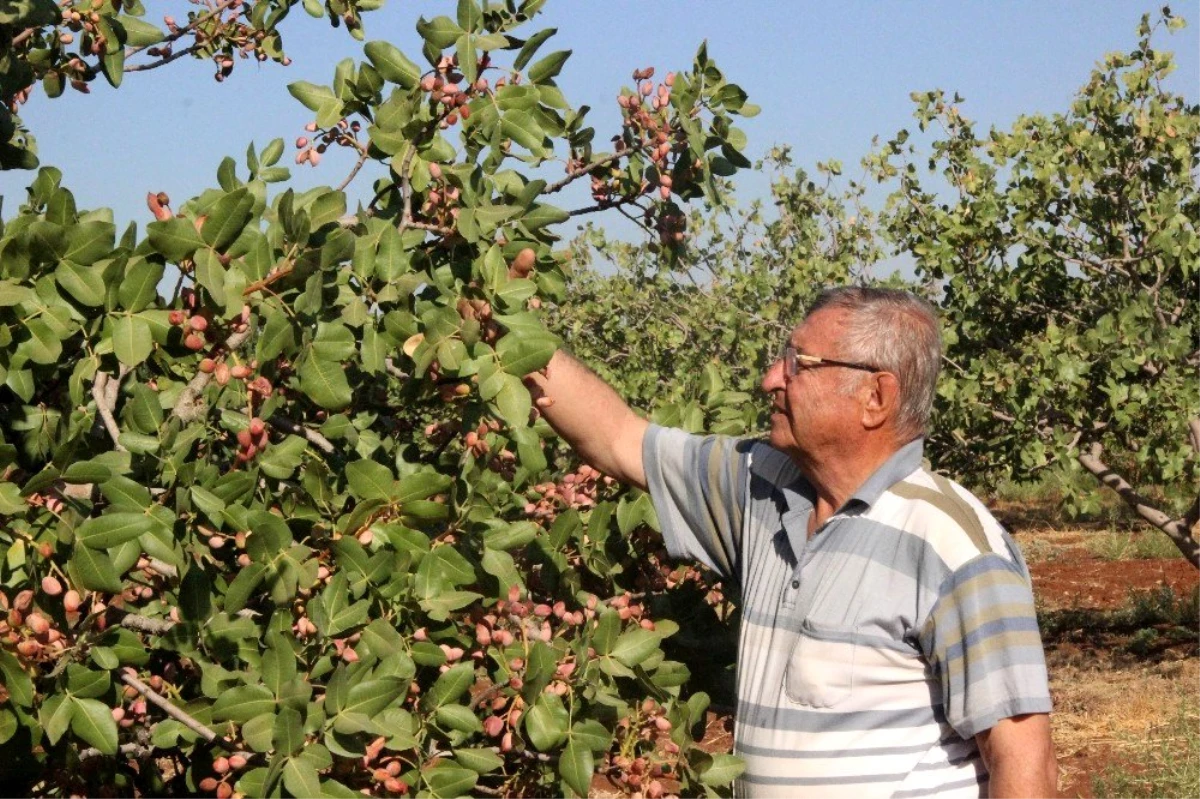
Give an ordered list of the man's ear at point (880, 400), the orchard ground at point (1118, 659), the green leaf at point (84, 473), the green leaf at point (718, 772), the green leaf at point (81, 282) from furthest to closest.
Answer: the orchard ground at point (1118, 659) → the man's ear at point (880, 400) → the green leaf at point (718, 772) → the green leaf at point (81, 282) → the green leaf at point (84, 473)

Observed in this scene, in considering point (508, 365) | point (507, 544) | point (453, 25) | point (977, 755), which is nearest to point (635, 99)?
point (453, 25)

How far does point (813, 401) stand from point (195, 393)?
1.11 m

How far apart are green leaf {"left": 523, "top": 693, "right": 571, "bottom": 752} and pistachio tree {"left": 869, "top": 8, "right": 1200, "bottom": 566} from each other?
5.18 metres

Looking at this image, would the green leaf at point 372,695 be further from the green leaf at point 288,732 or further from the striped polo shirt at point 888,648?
the striped polo shirt at point 888,648

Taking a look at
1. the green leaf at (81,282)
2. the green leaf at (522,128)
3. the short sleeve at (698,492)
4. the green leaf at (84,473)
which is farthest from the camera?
the short sleeve at (698,492)

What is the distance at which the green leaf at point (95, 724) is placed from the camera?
1952mm

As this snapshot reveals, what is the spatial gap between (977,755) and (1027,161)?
5918 millimetres

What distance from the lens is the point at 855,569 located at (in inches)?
97.0

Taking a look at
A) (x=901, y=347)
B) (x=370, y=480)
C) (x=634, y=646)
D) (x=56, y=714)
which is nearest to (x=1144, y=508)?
(x=901, y=347)

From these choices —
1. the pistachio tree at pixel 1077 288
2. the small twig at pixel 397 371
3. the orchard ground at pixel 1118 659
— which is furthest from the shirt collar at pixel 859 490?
the pistachio tree at pixel 1077 288

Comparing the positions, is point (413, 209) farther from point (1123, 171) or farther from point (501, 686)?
point (1123, 171)

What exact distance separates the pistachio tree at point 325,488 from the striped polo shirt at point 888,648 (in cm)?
14

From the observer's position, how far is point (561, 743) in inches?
89.0

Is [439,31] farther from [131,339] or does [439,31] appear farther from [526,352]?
[131,339]
